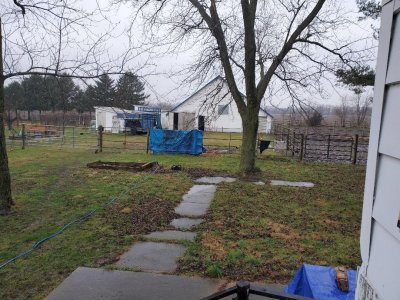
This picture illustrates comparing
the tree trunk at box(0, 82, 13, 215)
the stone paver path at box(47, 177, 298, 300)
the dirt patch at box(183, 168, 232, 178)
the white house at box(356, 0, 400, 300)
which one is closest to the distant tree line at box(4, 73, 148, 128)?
the tree trunk at box(0, 82, 13, 215)

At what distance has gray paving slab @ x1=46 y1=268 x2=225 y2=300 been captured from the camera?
349 centimetres

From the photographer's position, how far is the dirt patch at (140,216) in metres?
5.84

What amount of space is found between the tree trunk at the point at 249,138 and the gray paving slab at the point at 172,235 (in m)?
5.97

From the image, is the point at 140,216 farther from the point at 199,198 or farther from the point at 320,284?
the point at 320,284

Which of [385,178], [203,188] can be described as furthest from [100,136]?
[385,178]

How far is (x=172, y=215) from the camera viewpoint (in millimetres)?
6629

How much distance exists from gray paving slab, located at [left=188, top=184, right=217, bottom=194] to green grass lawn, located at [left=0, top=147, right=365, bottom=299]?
0.88ft

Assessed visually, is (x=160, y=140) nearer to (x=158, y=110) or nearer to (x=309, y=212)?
(x=309, y=212)

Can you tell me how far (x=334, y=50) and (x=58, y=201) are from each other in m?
9.71

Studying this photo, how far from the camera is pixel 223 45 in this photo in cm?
1046

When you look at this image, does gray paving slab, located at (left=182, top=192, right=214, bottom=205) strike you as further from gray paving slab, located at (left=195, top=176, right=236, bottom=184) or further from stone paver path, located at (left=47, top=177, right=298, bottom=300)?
stone paver path, located at (left=47, top=177, right=298, bottom=300)

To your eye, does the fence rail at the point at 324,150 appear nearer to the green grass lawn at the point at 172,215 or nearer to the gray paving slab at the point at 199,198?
the green grass lawn at the point at 172,215

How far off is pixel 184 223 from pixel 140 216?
948 mm

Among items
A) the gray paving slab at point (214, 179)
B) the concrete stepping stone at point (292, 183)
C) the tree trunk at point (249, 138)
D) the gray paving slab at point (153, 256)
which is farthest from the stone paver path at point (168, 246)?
the tree trunk at point (249, 138)
